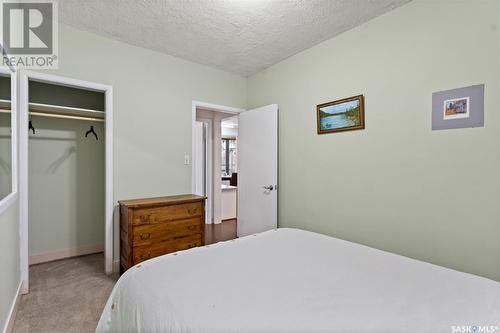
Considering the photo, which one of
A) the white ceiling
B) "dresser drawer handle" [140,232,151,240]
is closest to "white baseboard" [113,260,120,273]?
"dresser drawer handle" [140,232,151,240]

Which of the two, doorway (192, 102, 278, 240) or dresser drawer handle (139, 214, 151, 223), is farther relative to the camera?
doorway (192, 102, 278, 240)

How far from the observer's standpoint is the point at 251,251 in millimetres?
1630

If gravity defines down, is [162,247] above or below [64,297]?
above

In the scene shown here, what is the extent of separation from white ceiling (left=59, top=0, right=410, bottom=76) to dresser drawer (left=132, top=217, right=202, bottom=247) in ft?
6.54

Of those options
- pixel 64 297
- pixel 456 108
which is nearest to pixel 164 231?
pixel 64 297

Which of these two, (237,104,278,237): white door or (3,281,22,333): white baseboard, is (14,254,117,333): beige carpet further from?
(237,104,278,237): white door

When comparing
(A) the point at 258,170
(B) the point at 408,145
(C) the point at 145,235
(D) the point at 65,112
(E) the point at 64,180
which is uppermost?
(D) the point at 65,112

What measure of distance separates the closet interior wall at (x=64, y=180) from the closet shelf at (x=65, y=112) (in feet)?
0.31

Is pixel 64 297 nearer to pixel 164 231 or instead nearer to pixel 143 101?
pixel 164 231

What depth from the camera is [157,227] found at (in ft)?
8.67

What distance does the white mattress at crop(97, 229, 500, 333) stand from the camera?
3.00 ft

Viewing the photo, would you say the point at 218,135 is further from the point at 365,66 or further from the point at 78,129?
the point at 365,66

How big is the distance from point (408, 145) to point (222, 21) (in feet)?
6.58

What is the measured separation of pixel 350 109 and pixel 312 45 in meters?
0.93
